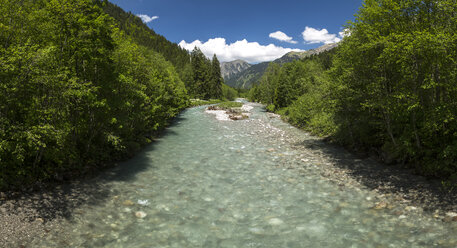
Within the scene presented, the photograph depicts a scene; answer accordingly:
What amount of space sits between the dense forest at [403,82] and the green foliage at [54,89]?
1293 centimetres

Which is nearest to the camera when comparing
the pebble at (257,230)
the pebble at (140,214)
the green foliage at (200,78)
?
the pebble at (257,230)

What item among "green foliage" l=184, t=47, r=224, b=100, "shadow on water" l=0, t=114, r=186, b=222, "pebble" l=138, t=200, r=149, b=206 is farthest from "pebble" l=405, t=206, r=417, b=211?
"green foliage" l=184, t=47, r=224, b=100

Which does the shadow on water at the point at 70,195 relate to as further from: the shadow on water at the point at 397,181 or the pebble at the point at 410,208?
the shadow on water at the point at 397,181

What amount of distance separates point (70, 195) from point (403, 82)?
15.4m

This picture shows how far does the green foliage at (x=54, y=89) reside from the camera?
8.20m

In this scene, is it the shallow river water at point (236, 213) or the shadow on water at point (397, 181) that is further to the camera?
the shadow on water at point (397, 181)

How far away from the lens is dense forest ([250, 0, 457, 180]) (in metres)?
9.40

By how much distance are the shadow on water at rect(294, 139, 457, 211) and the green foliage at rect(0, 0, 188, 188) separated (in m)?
13.0

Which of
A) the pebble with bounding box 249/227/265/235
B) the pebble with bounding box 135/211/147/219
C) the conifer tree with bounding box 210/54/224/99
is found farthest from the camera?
the conifer tree with bounding box 210/54/224/99

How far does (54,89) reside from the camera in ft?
29.7

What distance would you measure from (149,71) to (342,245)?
19.7 m

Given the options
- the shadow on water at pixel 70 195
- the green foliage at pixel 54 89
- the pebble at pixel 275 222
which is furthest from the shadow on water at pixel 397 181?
the green foliage at pixel 54 89

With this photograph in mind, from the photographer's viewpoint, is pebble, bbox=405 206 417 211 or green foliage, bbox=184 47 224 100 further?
green foliage, bbox=184 47 224 100

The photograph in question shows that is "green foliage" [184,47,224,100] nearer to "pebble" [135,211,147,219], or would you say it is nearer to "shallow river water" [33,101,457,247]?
"shallow river water" [33,101,457,247]
